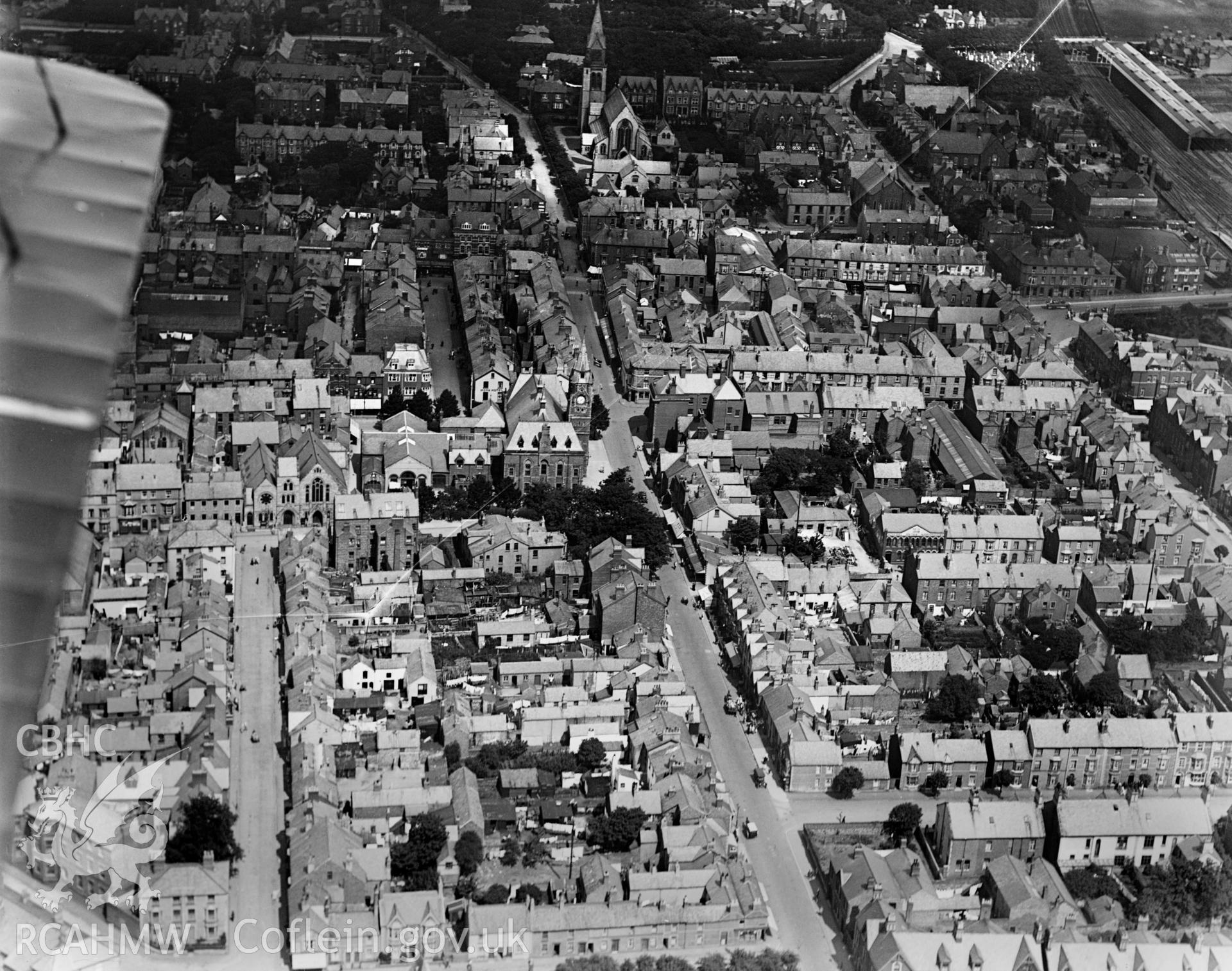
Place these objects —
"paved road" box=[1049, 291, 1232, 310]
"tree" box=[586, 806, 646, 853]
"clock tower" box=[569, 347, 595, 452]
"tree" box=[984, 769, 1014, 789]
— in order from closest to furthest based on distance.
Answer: "tree" box=[586, 806, 646, 853] → "tree" box=[984, 769, 1014, 789] → "clock tower" box=[569, 347, 595, 452] → "paved road" box=[1049, 291, 1232, 310]

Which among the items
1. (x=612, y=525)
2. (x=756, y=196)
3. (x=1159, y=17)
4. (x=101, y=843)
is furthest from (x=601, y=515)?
(x=1159, y=17)

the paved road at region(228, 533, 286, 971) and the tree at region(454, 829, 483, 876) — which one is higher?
the tree at region(454, 829, 483, 876)

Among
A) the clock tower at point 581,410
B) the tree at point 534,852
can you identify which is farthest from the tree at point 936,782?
the clock tower at point 581,410

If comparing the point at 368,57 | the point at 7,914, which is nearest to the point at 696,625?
the point at 7,914

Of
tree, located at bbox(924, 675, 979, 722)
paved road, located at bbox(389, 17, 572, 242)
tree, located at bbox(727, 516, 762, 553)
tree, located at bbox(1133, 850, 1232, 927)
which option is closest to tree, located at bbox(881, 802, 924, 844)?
tree, located at bbox(1133, 850, 1232, 927)

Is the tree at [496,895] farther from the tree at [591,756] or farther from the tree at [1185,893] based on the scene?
the tree at [1185,893]

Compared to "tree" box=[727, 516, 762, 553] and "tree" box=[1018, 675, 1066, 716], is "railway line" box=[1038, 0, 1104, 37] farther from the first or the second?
"tree" box=[1018, 675, 1066, 716]
